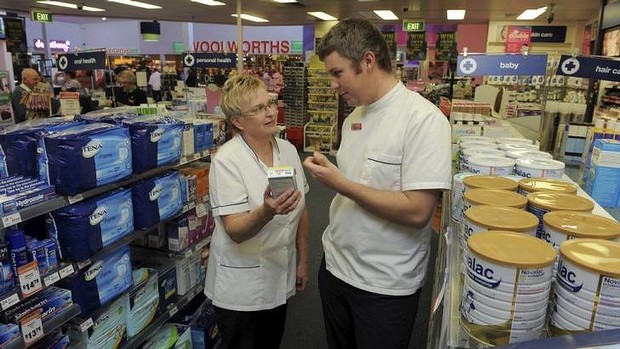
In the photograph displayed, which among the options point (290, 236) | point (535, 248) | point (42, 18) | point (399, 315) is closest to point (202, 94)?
point (290, 236)

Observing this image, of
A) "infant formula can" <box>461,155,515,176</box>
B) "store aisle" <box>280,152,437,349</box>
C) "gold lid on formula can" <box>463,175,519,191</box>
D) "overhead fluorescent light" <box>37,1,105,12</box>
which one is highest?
"overhead fluorescent light" <box>37,1,105,12</box>

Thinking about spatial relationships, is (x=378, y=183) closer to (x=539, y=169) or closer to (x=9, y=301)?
(x=539, y=169)

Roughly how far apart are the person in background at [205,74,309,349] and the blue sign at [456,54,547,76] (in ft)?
7.40

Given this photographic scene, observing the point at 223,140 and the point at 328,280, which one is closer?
the point at 328,280

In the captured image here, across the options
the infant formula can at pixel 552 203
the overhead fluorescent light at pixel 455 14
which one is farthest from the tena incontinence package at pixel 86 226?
the overhead fluorescent light at pixel 455 14

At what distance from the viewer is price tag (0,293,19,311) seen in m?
1.67

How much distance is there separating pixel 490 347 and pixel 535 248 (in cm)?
24

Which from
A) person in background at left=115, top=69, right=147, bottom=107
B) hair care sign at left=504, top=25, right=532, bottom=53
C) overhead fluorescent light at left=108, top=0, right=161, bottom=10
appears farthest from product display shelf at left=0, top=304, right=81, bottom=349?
hair care sign at left=504, top=25, right=532, bottom=53

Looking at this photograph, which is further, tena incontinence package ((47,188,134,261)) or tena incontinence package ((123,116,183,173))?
tena incontinence package ((123,116,183,173))

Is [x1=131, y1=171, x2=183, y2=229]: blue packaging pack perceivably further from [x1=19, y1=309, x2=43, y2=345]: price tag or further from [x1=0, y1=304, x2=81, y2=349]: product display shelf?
[x1=19, y1=309, x2=43, y2=345]: price tag

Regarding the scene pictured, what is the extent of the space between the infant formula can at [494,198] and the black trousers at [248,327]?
1217mm

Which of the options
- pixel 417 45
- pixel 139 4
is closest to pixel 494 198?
pixel 139 4

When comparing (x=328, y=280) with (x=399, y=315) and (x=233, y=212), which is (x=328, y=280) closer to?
(x=399, y=315)

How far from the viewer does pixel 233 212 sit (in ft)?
6.20
